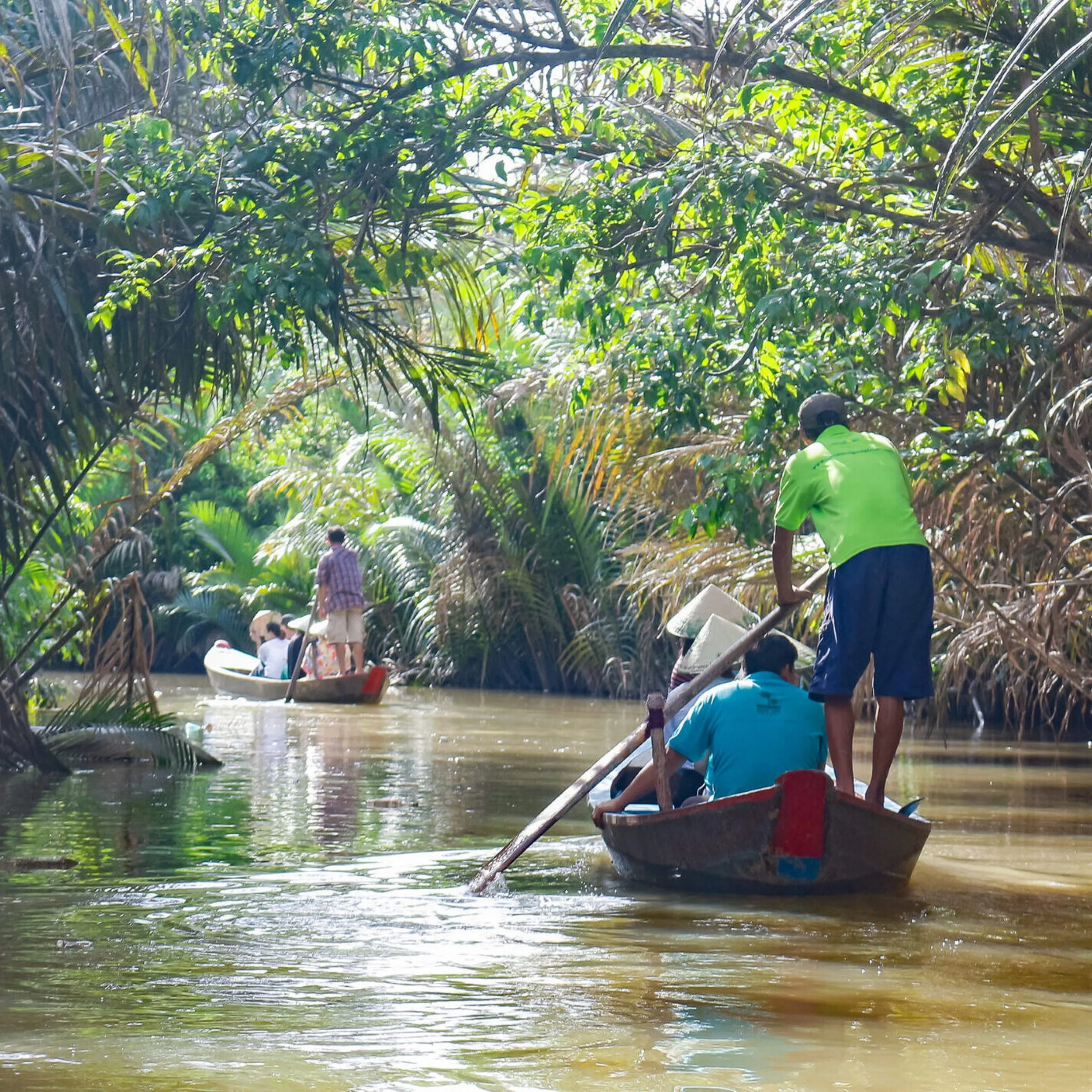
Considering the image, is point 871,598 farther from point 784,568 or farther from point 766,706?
point 766,706

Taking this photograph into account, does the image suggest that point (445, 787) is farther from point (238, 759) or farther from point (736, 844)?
point (736, 844)

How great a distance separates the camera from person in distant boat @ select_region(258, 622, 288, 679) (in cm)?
2130

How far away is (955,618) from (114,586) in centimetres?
713

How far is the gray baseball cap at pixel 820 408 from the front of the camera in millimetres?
7320

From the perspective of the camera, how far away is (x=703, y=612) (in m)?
8.48

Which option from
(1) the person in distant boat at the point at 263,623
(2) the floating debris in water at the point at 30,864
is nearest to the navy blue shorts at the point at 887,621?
(2) the floating debris in water at the point at 30,864

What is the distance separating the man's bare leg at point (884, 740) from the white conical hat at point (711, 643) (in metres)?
1.13

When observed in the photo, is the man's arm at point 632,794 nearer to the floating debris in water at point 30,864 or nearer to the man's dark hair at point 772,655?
the man's dark hair at point 772,655

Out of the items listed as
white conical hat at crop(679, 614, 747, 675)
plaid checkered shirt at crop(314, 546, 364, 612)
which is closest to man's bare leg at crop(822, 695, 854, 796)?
white conical hat at crop(679, 614, 747, 675)

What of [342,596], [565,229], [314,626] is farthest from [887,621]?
[314,626]

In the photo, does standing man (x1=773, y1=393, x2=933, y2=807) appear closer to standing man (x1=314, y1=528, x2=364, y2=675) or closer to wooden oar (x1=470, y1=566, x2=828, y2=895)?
wooden oar (x1=470, y1=566, x2=828, y2=895)

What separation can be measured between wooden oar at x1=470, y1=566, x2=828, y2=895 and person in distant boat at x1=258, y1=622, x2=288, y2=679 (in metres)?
13.9

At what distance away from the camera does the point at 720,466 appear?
31.2 ft

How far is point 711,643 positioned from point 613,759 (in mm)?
869
